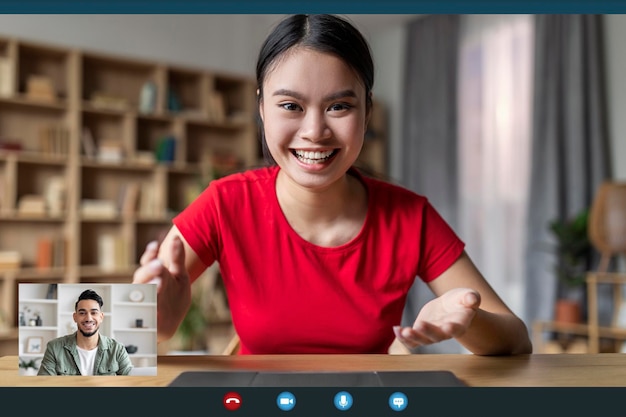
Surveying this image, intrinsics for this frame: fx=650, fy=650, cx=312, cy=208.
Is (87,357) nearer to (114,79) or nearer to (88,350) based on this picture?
(88,350)

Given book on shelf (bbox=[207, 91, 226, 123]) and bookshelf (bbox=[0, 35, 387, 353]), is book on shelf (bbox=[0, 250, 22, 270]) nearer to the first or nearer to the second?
bookshelf (bbox=[0, 35, 387, 353])

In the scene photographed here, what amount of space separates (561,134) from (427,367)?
3.98 metres

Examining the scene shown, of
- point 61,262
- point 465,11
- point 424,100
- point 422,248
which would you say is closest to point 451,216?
point 424,100

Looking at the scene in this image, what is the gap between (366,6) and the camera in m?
0.50

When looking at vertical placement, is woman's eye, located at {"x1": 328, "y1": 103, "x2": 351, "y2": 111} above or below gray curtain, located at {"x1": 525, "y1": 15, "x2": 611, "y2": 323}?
below

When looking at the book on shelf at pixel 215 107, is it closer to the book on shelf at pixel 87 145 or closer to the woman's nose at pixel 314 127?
the book on shelf at pixel 87 145

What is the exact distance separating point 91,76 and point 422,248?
4.10 meters

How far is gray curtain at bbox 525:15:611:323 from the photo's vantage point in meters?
4.04
